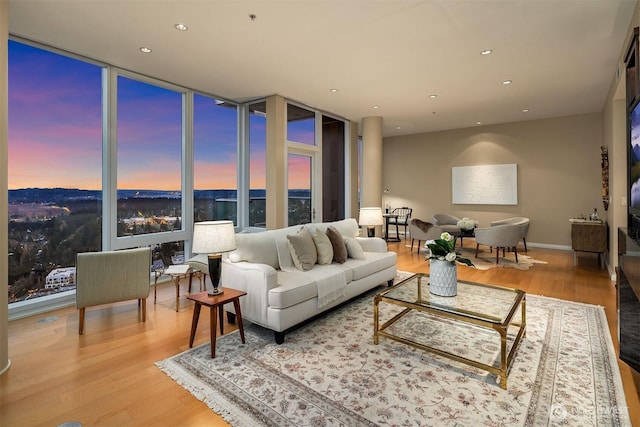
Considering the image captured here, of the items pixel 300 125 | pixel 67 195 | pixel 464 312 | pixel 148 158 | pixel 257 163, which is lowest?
pixel 464 312

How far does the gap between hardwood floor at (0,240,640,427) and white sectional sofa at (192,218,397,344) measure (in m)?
0.59

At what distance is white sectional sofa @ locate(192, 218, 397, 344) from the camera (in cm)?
278

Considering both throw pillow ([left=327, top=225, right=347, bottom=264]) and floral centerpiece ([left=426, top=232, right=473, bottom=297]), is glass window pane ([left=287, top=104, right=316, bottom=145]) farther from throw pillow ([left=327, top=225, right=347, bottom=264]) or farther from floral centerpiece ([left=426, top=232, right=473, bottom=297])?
floral centerpiece ([left=426, top=232, right=473, bottom=297])

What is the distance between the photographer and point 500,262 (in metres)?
5.82

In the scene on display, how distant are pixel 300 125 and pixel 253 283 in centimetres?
402

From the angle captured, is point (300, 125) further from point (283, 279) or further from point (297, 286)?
point (297, 286)

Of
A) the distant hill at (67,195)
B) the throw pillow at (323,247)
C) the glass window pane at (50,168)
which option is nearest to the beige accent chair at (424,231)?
the throw pillow at (323,247)

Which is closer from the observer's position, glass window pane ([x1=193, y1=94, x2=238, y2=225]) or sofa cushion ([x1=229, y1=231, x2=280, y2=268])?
sofa cushion ([x1=229, y1=231, x2=280, y2=268])

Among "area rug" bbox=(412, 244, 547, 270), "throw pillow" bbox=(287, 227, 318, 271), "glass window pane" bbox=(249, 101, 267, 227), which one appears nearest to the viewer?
"throw pillow" bbox=(287, 227, 318, 271)

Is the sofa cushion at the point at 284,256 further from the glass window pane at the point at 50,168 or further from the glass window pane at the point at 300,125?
the glass window pane at the point at 300,125

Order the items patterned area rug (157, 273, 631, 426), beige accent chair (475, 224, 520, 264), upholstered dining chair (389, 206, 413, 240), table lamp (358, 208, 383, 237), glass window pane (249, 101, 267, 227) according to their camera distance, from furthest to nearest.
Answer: upholstered dining chair (389, 206, 413, 240) → glass window pane (249, 101, 267, 227) → beige accent chair (475, 224, 520, 264) → table lamp (358, 208, 383, 237) → patterned area rug (157, 273, 631, 426)

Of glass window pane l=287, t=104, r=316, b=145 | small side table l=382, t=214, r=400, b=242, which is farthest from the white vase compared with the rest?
small side table l=382, t=214, r=400, b=242

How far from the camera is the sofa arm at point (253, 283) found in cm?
280

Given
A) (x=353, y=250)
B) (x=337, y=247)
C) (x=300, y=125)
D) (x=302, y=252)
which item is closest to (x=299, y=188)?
(x=300, y=125)
